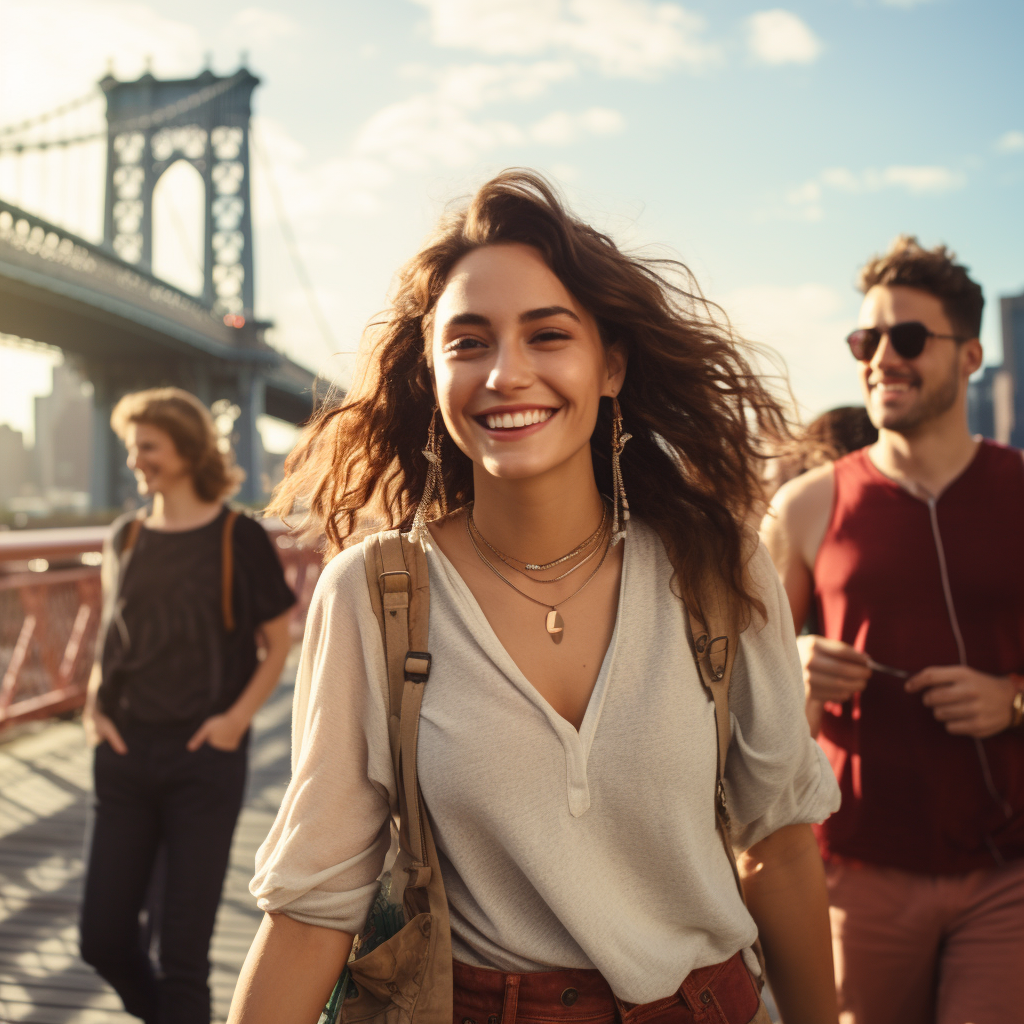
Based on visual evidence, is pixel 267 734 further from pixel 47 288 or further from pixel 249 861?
pixel 47 288

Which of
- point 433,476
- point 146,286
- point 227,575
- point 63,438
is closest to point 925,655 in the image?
point 433,476

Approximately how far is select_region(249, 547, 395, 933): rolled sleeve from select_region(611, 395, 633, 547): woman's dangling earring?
45 centimetres

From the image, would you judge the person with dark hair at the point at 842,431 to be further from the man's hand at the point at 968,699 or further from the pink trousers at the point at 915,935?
the pink trousers at the point at 915,935

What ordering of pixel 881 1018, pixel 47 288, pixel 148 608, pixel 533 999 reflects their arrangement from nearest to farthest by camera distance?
pixel 533 999
pixel 881 1018
pixel 148 608
pixel 47 288

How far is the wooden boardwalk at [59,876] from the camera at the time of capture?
3.30m

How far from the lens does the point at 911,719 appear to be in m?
2.12

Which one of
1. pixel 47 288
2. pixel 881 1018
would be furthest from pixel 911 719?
pixel 47 288

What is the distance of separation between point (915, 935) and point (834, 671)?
56 centimetres

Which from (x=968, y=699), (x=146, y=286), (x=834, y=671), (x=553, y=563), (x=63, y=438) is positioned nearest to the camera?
(x=553, y=563)

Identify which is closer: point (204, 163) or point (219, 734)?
point (219, 734)

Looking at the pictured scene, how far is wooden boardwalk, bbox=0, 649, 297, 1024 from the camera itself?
3297mm

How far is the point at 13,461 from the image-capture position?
136 metres

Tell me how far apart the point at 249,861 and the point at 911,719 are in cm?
335

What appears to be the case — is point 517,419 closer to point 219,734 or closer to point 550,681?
point 550,681
